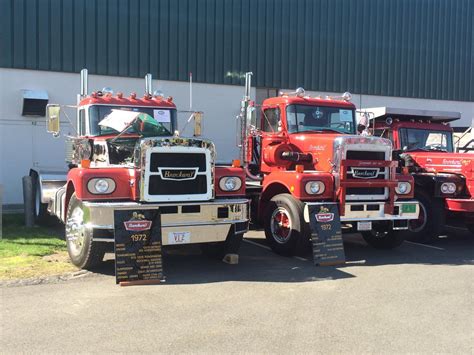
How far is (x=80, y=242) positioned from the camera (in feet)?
22.5

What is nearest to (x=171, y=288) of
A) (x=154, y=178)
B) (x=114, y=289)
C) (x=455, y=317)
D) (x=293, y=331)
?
(x=114, y=289)

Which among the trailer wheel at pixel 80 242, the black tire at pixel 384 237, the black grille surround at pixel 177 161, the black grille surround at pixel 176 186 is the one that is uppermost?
the black grille surround at pixel 177 161

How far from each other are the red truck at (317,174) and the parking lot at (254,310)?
2.51 feet

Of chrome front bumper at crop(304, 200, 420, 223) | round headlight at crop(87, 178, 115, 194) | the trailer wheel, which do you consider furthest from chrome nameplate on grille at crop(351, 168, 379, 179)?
the trailer wheel

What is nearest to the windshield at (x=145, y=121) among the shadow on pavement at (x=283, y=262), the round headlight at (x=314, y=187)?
the shadow on pavement at (x=283, y=262)

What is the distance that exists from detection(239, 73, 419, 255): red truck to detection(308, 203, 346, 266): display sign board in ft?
0.49

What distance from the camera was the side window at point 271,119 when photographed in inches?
372

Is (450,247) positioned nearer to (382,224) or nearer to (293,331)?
(382,224)

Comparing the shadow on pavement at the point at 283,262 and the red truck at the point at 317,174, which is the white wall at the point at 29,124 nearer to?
the red truck at the point at 317,174

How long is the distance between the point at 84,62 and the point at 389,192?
30.3 ft

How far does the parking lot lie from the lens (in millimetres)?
4496

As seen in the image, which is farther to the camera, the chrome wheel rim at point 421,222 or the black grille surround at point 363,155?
the chrome wheel rim at point 421,222

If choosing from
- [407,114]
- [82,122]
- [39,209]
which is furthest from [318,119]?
[39,209]

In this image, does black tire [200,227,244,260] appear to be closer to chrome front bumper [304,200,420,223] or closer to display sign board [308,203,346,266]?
display sign board [308,203,346,266]
